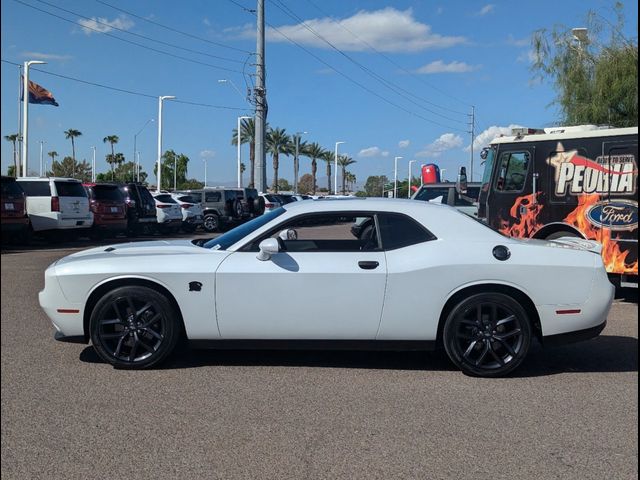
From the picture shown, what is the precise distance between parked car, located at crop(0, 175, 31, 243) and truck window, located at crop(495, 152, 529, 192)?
33.2ft

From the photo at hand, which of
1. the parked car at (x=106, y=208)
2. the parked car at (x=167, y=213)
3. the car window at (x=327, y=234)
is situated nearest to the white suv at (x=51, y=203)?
the parked car at (x=106, y=208)

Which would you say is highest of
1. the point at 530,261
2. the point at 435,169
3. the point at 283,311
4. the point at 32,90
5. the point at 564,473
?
the point at 32,90

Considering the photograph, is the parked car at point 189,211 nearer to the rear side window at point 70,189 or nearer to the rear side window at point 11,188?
the rear side window at point 70,189

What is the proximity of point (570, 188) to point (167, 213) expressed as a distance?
1737 centimetres

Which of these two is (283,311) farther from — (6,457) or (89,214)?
(89,214)

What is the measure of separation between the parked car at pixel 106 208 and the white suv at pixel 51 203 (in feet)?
5.41

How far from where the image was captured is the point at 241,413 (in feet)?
15.5

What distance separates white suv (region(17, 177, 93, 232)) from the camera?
1731 cm

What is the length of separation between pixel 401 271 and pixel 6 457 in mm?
3216

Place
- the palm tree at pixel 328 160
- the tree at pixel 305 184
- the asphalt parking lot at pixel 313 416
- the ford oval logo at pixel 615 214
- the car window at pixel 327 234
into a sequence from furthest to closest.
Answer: the tree at pixel 305 184 < the palm tree at pixel 328 160 < the ford oval logo at pixel 615 214 < the car window at pixel 327 234 < the asphalt parking lot at pixel 313 416

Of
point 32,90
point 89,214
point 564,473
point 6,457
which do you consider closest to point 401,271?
point 564,473

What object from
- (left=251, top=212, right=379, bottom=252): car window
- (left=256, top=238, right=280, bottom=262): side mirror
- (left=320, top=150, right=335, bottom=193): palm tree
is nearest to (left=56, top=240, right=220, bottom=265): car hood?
(left=256, top=238, right=280, bottom=262): side mirror

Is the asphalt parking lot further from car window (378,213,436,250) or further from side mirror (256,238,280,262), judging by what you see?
car window (378,213,436,250)

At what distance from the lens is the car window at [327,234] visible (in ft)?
19.6
